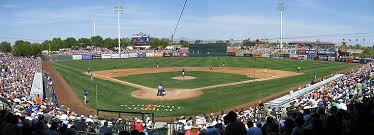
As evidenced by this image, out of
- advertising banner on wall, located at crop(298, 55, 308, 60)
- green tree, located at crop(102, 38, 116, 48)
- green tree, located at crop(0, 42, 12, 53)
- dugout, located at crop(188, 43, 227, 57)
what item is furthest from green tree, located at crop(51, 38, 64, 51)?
advertising banner on wall, located at crop(298, 55, 308, 60)

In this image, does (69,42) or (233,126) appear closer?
(233,126)

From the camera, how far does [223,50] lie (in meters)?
85.3

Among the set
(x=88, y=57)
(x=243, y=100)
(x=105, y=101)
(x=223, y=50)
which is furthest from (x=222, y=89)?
(x=88, y=57)

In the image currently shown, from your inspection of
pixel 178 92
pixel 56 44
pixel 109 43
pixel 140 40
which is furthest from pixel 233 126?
pixel 109 43

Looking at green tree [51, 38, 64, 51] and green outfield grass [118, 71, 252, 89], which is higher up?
green tree [51, 38, 64, 51]

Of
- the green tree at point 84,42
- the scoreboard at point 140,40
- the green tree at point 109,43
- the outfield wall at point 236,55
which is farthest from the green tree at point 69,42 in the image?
the outfield wall at point 236,55

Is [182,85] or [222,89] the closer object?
[222,89]

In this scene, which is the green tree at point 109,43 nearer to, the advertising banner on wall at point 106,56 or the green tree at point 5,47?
the green tree at point 5,47

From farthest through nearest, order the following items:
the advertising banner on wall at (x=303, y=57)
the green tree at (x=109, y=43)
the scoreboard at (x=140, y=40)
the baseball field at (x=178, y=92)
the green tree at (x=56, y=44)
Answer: the green tree at (x=109, y=43), the green tree at (x=56, y=44), the scoreboard at (x=140, y=40), the advertising banner on wall at (x=303, y=57), the baseball field at (x=178, y=92)

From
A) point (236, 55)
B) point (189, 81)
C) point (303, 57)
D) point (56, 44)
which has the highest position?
point (56, 44)

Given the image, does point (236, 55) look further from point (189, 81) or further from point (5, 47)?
point (5, 47)

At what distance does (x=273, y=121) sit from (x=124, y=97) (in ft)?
73.8

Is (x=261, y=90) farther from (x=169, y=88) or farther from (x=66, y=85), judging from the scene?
(x=66, y=85)

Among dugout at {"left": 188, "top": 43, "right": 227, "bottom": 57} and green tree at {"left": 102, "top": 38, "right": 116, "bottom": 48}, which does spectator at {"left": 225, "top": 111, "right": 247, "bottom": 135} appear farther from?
green tree at {"left": 102, "top": 38, "right": 116, "bottom": 48}
